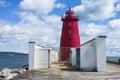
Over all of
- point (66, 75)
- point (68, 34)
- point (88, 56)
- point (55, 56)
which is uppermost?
point (68, 34)

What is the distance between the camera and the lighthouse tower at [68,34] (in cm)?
4206

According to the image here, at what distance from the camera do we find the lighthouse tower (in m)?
42.1

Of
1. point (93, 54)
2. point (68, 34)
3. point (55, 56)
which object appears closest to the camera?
point (93, 54)

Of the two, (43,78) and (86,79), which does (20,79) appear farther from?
(86,79)

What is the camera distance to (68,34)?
141 ft

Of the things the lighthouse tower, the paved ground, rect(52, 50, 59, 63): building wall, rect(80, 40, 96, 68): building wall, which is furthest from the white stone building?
the lighthouse tower

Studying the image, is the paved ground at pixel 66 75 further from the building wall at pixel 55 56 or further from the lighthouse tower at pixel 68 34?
the lighthouse tower at pixel 68 34

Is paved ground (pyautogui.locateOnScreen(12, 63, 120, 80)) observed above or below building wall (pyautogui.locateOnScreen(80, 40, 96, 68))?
below

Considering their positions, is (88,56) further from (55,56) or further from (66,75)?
(55,56)

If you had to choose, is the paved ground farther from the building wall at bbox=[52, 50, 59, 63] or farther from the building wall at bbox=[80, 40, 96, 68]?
the building wall at bbox=[52, 50, 59, 63]

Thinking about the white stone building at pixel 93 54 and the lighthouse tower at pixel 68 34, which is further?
the lighthouse tower at pixel 68 34

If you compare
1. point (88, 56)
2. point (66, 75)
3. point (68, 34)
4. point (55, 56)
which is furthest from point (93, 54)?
point (68, 34)

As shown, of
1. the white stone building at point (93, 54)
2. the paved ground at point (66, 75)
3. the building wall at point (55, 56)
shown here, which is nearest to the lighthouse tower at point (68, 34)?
the building wall at point (55, 56)

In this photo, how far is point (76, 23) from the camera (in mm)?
43938
